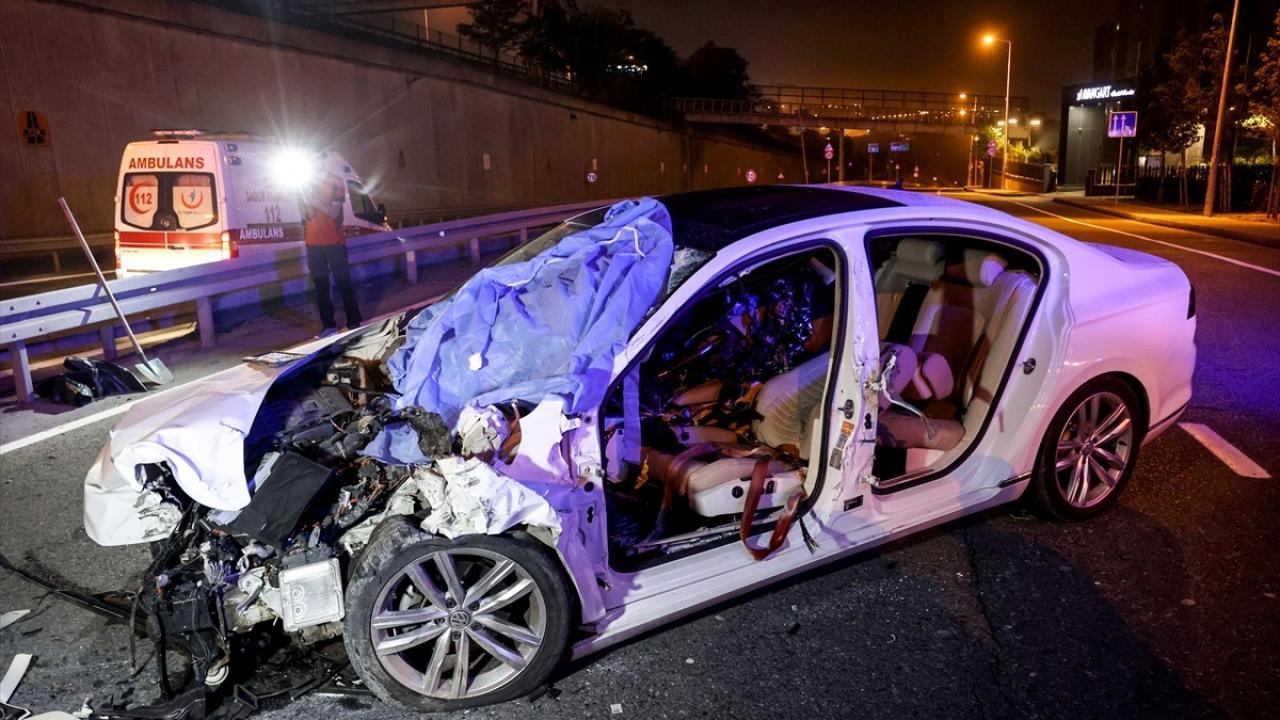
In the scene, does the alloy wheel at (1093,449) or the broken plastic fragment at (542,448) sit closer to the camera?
the broken plastic fragment at (542,448)

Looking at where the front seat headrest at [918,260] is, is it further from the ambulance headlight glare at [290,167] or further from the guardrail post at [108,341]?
the ambulance headlight glare at [290,167]

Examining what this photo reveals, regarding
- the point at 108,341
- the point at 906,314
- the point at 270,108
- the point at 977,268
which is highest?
the point at 270,108

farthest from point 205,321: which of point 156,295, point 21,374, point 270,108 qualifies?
point 270,108

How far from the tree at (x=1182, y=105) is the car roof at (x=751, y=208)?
30484 mm

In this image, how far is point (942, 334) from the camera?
4586 mm

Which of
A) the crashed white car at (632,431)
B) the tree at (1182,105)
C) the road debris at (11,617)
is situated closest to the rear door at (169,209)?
the crashed white car at (632,431)

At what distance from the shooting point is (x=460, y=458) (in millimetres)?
2947

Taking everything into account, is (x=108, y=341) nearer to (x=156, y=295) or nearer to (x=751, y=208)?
(x=156, y=295)

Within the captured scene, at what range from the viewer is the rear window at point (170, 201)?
1082 cm

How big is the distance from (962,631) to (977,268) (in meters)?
1.87

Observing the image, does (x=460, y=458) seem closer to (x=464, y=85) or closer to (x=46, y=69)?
(x=46, y=69)

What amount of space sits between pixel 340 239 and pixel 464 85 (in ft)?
102

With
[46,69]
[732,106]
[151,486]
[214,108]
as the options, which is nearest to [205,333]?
[151,486]

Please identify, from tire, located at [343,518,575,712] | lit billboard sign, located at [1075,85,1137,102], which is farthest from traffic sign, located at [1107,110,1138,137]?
tire, located at [343,518,575,712]
